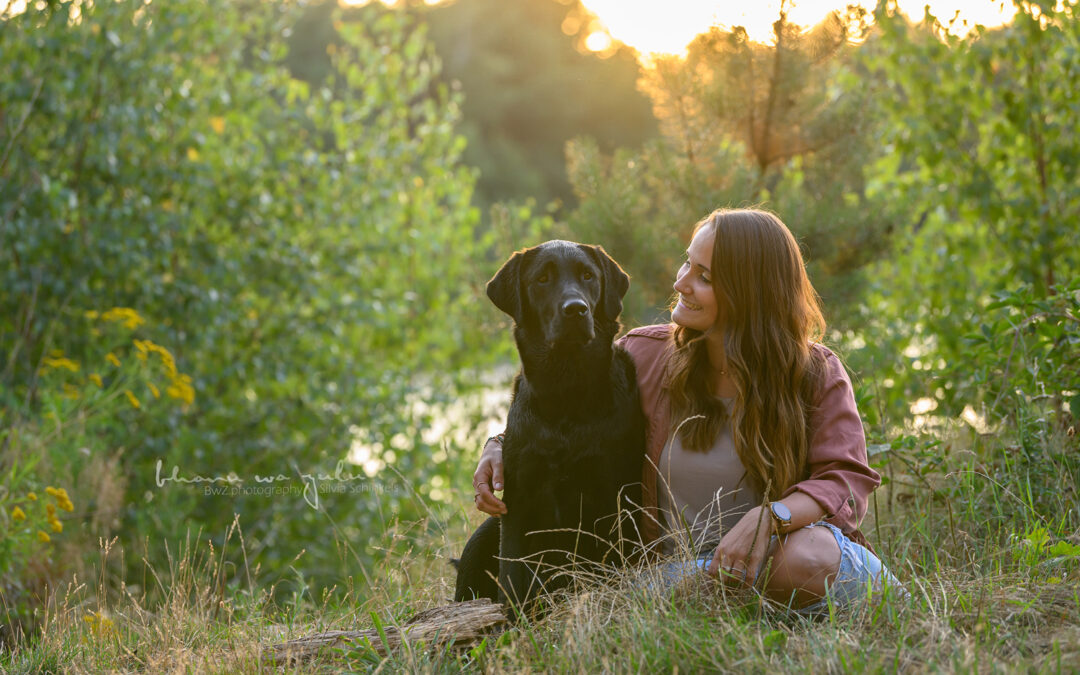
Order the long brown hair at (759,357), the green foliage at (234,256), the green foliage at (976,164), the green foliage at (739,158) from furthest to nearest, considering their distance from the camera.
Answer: the green foliage at (234,256) < the green foliage at (976,164) < the green foliage at (739,158) < the long brown hair at (759,357)

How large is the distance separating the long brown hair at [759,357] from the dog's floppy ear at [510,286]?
53cm

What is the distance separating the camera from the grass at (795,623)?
209 cm

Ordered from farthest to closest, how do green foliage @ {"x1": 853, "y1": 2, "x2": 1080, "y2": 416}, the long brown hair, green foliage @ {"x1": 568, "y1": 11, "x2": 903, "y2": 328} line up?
1. green foliage @ {"x1": 853, "y1": 2, "x2": 1080, "y2": 416}
2. green foliage @ {"x1": 568, "y1": 11, "x2": 903, "y2": 328}
3. the long brown hair

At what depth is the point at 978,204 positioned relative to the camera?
16.4 ft

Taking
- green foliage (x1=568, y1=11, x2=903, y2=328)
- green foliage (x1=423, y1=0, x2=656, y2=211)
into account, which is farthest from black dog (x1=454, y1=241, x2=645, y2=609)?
green foliage (x1=423, y1=0, x2=656, y2=211)

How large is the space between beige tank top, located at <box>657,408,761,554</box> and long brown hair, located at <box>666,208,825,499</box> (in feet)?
0.12

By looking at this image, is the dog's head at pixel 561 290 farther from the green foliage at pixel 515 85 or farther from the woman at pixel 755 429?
the green foliage at pixel 515 85

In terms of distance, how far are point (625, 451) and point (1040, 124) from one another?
3.32m

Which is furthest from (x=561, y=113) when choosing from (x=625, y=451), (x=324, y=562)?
(x=625, y=451)

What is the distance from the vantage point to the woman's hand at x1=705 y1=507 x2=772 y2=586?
241 centimetres

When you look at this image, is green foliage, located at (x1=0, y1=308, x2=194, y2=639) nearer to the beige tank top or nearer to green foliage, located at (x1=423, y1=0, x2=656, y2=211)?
the beige tank top

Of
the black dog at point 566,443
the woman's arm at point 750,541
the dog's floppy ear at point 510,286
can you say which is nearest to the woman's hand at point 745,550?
the woman's arm at point 750,541

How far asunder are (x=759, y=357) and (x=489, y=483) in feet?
2.98

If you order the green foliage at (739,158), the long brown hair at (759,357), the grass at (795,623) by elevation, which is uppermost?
the green foliage at (739,158)
